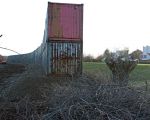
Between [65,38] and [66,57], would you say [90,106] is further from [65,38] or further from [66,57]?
[65,38]

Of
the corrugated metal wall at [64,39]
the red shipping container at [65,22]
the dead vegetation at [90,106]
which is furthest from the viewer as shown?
the red shipping container at [65,22]

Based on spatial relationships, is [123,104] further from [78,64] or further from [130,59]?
[78,64]

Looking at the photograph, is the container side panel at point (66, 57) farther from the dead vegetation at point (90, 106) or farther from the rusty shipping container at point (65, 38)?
the dead vegetation at point (90, 106)

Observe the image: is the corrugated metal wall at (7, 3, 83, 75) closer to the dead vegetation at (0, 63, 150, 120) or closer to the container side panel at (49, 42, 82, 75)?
the container side panel at (49, 42, 82, 75)

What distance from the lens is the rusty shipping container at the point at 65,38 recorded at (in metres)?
18.1

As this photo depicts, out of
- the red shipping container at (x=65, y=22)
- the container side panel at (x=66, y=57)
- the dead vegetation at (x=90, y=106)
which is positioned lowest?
the dead vegetation at (x=90, y=106)

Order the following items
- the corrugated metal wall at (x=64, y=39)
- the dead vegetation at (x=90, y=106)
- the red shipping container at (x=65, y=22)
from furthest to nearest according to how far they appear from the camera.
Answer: the red shipping container at (x=65, y=22)
the corrugated metal wall at (x=64, y=39)
the dead vegetation at (x=90, y=106)

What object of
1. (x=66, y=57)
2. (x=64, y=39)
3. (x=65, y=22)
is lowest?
(x=66, y=57)

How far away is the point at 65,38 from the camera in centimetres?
1841

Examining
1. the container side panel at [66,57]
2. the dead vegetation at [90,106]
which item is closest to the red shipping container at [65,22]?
the container side panel at [66,57]

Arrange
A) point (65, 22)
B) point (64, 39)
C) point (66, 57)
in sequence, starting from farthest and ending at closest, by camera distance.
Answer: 1. point (65, 22)
2. point (64, 39)
3. point (66, 57)

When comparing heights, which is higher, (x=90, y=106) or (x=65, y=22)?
(x=65, y=22)

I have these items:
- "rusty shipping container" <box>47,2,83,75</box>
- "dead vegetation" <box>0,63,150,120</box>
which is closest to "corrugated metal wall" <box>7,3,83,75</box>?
"rusty shipping container" <box>47,2,83,75</box>

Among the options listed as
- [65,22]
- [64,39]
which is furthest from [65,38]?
[65,22]
